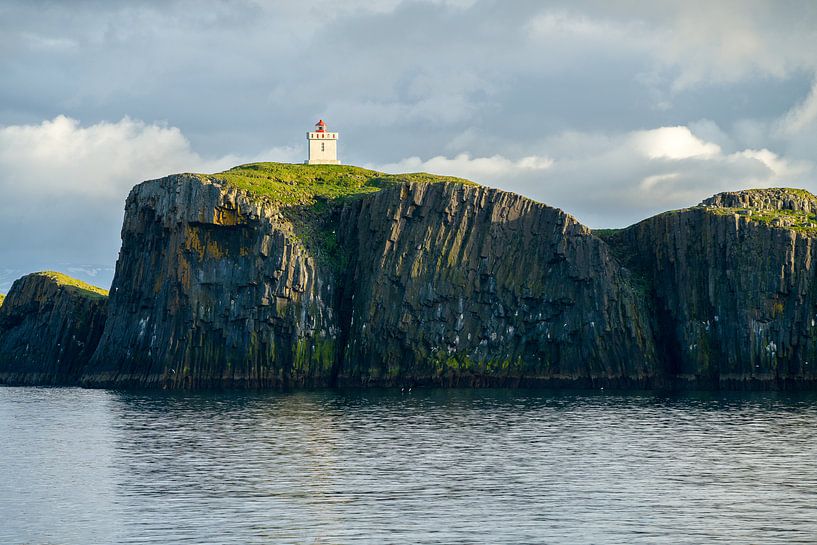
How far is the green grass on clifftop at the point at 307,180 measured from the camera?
163500 millimetres

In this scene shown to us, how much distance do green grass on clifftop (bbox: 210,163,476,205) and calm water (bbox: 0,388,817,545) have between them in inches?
1847

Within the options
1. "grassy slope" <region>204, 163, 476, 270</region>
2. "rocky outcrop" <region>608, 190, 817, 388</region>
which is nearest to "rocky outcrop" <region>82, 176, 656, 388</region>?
"grassy slope" <region>204, 163, 476, 270</region>

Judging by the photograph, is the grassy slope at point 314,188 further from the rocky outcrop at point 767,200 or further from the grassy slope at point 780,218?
the grassy slope at point 780,218

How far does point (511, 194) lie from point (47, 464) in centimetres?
8694

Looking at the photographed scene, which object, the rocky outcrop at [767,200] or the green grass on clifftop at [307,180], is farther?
the green grass on clifftop at [307,180]

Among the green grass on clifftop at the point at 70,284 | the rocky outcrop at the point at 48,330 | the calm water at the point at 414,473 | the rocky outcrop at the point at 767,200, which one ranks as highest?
the rocky outcrop at the point at 767,200

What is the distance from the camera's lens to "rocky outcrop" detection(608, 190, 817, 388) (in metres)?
137

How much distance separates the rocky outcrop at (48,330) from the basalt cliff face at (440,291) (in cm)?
1078

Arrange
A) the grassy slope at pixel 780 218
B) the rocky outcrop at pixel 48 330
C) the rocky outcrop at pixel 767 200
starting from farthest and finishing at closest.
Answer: the rocky outcrop at pixel 48 330, the rocky outcrop at pixel 767 200, the grassy slope at pixel 780 218

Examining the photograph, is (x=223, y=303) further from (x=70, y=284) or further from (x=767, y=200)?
(x=767, y=200)

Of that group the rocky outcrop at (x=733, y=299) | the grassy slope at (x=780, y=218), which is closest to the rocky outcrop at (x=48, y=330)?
the rocky outcrop at (x=733, y=299)

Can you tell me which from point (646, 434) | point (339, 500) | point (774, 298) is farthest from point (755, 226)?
point (339, 500)

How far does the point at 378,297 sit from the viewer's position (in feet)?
497

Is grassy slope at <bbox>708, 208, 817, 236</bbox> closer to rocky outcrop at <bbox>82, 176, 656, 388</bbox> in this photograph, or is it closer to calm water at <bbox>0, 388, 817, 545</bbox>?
Answer: rocky outcrop at <bbox>82, 176, 656, 388</bbox>
